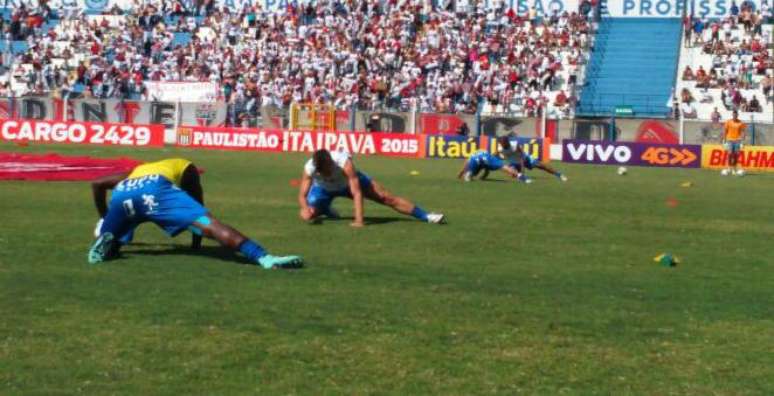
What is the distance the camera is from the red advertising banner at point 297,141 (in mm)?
47219

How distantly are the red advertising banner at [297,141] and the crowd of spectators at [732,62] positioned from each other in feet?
35.2

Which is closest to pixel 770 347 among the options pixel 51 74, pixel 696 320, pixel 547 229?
pixel 696 320

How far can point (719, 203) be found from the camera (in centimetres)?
2508

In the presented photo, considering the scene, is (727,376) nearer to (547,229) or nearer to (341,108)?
(547,229)

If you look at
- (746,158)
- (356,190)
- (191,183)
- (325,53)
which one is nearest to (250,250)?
(191,183)

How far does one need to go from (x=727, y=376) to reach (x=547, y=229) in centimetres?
994

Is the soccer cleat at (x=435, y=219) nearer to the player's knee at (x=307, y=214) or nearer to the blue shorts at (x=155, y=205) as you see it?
the player's knee at (x=307, y=214)

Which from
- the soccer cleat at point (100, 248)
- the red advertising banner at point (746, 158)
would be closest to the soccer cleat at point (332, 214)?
the soccer cleat at point (100, 248)

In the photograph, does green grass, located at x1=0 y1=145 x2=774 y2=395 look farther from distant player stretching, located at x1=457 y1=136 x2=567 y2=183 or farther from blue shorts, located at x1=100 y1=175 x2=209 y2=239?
distant player stretching, located at x1=457 y1=136 x2=567 y2=183

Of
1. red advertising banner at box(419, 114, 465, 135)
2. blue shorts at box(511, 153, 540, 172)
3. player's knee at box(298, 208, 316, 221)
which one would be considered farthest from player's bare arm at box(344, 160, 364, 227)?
red advertising banner at box(419, 114, 465, 135)

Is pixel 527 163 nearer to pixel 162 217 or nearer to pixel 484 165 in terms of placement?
pixel 484 165

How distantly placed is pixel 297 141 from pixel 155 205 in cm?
3556

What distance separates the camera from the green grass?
27.4 feet

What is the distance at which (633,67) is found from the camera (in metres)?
52.8
